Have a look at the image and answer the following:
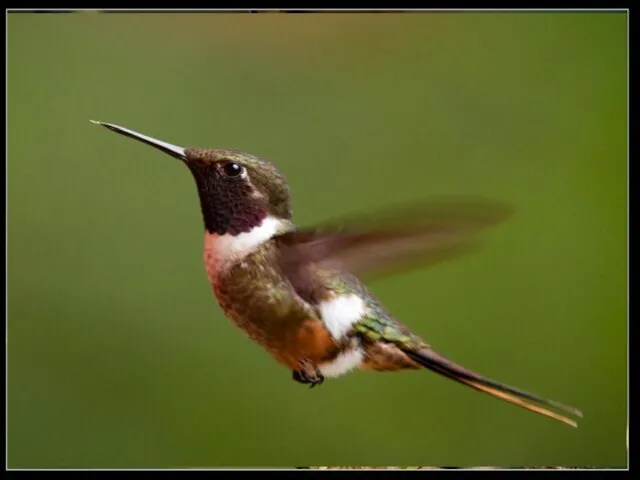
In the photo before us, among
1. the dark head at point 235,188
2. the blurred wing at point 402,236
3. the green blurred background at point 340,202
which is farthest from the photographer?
the green blurred background at point 340,202

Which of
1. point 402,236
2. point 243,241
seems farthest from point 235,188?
point 402,236

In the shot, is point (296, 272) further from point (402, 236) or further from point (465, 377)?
point (465, 377)

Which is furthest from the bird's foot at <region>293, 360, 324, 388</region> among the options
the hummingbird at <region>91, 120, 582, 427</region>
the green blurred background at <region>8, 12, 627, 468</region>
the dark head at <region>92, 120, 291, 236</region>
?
the dark head at <region>92, 120, 291, 236</region>

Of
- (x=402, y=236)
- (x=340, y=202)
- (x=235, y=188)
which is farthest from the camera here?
(x=340, y=202)

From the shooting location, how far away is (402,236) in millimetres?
1018

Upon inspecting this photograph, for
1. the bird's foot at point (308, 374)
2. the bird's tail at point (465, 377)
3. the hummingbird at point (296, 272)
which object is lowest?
the bird's foot at point (308, 374)

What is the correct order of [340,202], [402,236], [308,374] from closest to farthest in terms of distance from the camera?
[402,236] < [308,374] < [340,202]

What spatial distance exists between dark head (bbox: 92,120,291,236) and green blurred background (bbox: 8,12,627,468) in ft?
0.77

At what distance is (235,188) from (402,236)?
271 mm

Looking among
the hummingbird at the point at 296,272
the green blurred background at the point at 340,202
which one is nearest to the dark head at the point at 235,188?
the hummingbird at the point at 296,272

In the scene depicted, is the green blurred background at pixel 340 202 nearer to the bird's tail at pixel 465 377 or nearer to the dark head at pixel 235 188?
the bird's tail at pixel 465 377

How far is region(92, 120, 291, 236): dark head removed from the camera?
45.3 inches

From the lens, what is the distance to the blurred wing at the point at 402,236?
1.00m

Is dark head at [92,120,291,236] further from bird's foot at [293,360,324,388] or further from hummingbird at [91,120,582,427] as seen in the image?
bird's foot at [293,360,324,388]
